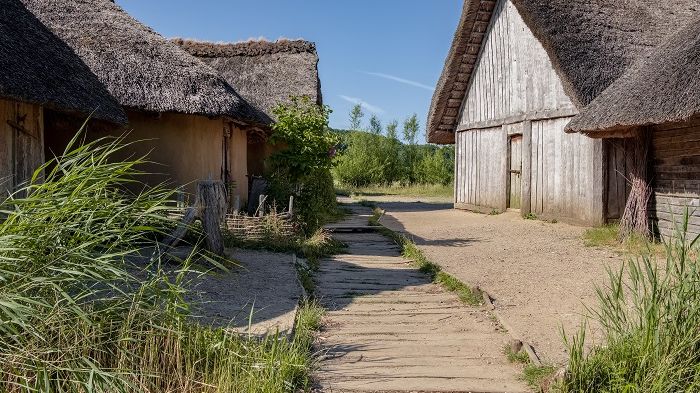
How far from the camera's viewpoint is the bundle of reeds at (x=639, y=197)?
28.5ft

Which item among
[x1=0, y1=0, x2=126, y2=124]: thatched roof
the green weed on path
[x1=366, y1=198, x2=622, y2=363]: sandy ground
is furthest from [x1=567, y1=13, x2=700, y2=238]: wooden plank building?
[x1=0, y1=0, x2=126, y2=124]: thatched roof

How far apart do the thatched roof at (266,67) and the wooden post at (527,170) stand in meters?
4.83

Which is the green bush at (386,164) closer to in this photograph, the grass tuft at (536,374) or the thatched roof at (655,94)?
the thatched roof at (655,94)

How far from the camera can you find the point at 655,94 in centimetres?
754

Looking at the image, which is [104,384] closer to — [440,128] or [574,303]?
[574,303]

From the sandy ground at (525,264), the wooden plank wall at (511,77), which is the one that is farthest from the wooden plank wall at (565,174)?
the wooden plank wall at (511,77)

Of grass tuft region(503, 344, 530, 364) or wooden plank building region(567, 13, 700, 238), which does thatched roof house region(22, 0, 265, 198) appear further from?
grass tuft region(503, 344, 530, 364)

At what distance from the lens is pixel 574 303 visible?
16.9 ft

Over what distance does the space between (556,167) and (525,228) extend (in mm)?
1369

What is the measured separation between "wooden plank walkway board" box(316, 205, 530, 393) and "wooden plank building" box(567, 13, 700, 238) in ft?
11.3

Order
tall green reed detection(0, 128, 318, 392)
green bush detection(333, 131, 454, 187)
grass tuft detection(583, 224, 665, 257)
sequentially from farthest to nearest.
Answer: green bush detection(333, 131, 454, 187), grass tuft detection(583, 224, 665, 257), tall green reed detection(0, 128, 318, 392)

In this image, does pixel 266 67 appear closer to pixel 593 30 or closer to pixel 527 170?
pixel 527 170

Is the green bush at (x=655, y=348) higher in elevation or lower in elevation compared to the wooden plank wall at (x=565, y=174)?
lower

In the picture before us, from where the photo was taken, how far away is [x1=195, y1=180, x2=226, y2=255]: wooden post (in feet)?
20.4
